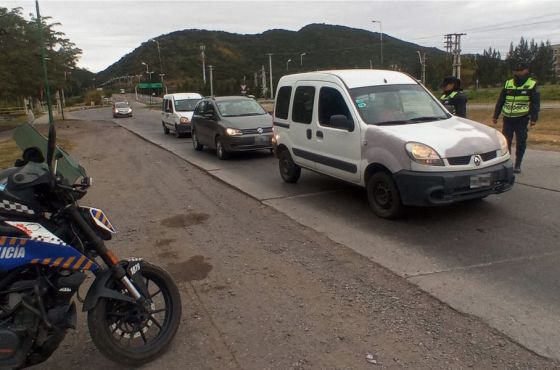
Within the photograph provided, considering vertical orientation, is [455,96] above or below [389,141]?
above

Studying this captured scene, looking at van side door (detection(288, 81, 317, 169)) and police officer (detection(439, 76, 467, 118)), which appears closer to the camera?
van side door (detection(288, 81, 317, 169))

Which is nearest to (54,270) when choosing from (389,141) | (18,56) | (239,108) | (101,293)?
(101,293)

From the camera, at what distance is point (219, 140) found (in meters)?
13.0

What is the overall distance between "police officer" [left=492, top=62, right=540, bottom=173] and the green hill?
67616mm

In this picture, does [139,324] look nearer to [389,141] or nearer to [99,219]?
[99,219]

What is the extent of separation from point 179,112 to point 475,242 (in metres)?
16.2

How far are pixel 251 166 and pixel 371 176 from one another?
5332 mm

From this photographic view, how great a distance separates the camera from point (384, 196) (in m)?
6.39

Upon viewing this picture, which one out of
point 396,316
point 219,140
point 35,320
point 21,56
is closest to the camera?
point 35,320

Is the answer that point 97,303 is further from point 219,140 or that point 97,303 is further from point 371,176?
point 219,140

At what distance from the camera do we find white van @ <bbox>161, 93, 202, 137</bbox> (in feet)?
63.7

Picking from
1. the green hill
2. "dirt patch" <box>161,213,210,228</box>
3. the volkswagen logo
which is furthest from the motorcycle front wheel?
the green hill

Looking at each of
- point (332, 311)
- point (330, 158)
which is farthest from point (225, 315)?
point (330, 158)

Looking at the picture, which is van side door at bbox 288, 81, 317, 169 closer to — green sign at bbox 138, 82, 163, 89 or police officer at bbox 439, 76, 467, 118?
police officer at bbox 439, 76, 467, 118
